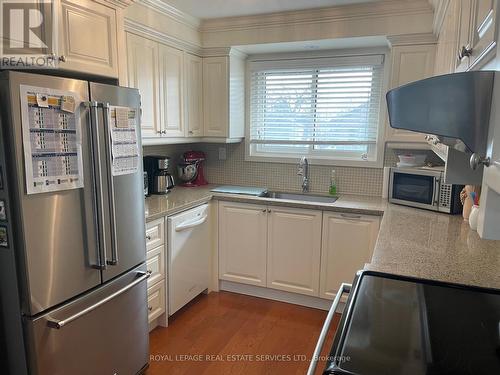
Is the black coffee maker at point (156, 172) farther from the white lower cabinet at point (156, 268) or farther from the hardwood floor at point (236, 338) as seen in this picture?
the hardwood floor at point (236, 338)

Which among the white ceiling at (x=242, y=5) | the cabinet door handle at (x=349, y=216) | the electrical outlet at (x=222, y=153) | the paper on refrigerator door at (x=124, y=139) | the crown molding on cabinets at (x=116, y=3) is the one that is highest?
the white ceiling at (x=242, y=5)

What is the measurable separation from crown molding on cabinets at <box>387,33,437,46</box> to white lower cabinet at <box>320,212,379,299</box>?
1.33m

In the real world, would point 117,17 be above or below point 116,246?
above

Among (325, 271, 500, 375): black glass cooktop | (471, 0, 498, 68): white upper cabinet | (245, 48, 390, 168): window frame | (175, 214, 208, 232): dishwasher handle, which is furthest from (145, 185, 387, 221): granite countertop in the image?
(471, 0, 498, 68): white upper cabinet

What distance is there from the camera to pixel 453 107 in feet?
2.43

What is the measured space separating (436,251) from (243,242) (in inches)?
64.4

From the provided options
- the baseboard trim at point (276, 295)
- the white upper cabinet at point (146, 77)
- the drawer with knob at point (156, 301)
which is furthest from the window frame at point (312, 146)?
the drawer with knob at point (156, 301)

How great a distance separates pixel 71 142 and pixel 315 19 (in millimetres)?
2181

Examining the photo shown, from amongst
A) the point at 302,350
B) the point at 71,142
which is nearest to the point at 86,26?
the point at 71,142

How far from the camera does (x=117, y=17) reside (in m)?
2.05

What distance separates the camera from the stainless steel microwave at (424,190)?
2514mm

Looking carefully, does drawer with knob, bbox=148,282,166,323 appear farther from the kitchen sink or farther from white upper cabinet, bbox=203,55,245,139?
white upper cabinet, bbox=203,55,245,139

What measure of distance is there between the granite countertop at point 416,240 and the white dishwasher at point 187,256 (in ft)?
0.35

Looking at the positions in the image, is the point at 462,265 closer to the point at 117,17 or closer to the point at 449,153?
the point at 449,153
